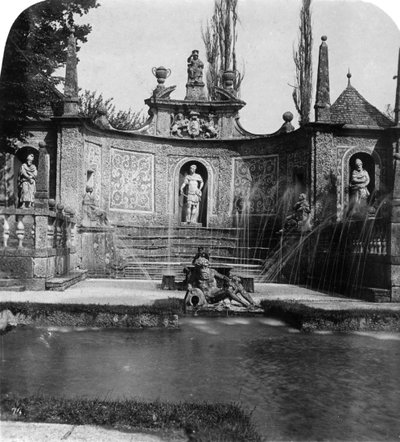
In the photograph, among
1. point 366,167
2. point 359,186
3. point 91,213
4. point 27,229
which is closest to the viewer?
point 27,229

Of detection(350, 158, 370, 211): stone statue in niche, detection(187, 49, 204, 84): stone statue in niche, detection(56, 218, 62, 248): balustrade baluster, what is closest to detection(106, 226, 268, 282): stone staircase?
detection(56, 218, 62, 248): balustrade baluster

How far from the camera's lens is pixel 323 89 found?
1972 cm

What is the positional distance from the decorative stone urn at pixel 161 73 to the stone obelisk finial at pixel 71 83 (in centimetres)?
431

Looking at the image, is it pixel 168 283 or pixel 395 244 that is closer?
pixel 395 244

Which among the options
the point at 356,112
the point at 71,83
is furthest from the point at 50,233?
the point at 356,112

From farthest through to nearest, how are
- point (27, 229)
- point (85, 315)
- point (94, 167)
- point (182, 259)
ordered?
point (94, 167)
point (182, 259)
point (27, 229)
point (85, 315)

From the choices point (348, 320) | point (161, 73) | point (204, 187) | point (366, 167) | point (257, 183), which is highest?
point (161, 73)

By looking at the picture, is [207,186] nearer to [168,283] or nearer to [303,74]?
[303,74]

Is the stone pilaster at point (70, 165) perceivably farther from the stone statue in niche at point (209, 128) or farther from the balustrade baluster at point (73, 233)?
the stone statue in niche at point (209, 128)

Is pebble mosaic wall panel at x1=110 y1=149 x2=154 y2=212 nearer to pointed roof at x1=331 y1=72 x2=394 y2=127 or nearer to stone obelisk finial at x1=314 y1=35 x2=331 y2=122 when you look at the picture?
stone obelisk finial at x1=314 y1=35 x2=331 y2=122

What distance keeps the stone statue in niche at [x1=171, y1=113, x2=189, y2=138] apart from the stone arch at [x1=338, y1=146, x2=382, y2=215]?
6.75m

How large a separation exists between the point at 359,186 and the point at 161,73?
939 cm

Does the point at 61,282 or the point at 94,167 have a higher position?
the point at 94,167

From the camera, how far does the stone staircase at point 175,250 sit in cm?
1798
